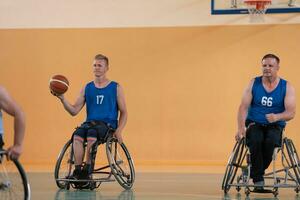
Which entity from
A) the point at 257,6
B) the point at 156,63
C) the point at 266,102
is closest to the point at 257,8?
the point at 257,6

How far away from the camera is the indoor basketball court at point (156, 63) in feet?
30.5

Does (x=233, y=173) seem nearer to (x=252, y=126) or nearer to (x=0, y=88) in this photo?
(x=252, y=126)

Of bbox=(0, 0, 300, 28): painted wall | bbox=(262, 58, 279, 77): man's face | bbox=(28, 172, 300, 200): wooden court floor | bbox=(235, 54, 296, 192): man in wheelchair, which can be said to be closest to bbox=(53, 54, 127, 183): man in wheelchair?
bbox=(28, 172, 300, 200): wooden court floor

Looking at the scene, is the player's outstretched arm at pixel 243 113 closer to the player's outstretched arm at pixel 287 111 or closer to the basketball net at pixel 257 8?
the player's outstretched arm at pixel 287 111

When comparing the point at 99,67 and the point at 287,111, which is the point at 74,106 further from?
the point at 287,111

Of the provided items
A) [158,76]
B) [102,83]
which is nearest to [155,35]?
[158,76]

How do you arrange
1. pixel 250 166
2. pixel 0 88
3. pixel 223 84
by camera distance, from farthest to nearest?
1. pixel 223 84
2. pixel 250 166
3. pixel 0 88

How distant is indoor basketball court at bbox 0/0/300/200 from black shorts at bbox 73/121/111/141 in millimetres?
3056

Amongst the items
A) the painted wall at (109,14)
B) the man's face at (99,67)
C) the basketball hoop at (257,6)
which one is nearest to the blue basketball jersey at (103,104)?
the man's face at (99,67)

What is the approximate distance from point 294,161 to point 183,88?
3.82m

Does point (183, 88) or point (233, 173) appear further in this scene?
point (183, 88)

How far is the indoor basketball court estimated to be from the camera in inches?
366

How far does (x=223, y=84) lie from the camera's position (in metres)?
9.41

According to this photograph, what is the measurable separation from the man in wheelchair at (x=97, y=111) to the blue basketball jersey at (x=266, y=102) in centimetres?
113
